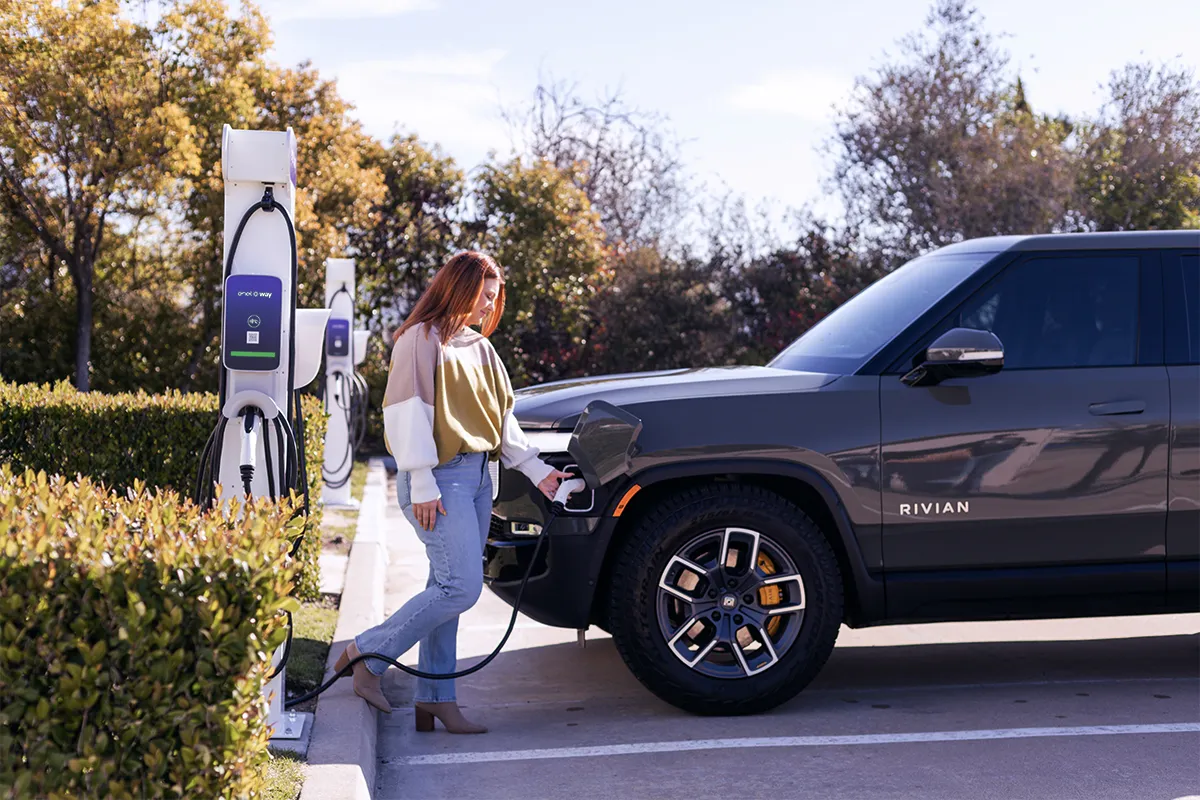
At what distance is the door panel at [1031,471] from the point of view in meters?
5.13

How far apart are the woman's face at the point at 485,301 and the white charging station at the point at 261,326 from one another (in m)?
0.57

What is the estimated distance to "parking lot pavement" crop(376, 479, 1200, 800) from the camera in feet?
14.7

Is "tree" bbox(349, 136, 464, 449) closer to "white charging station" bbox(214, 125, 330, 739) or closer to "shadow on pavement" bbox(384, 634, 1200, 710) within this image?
"shadow on pavement" bbox(384, 634, 1200, 710)

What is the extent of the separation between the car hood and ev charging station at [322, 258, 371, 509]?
557 cm

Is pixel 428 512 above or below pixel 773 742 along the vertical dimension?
above

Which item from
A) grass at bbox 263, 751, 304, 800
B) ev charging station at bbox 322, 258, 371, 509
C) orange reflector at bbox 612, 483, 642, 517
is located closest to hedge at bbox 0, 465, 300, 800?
grass at bbox 263, 751, 304, 800

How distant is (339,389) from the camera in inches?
444

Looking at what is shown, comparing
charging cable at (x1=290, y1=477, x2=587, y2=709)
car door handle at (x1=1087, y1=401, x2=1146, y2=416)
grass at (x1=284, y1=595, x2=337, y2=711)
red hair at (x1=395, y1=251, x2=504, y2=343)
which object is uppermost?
red hair at (x1=395, y1=251, x2=504, y2=343)

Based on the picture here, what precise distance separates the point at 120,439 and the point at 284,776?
3557 mm

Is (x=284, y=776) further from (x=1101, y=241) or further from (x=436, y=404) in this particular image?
(x=1101, y=241)

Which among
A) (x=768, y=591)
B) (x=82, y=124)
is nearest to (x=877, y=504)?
(x=768, y=591)

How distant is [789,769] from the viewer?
4.60 metres

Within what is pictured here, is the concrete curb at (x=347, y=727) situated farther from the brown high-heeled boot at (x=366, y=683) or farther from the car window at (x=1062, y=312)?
the car window at (x=1062, y=312)

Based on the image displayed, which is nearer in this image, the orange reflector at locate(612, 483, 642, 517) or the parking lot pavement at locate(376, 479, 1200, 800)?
the parking lot pavement at locate(376, 479, 1200, 800)
